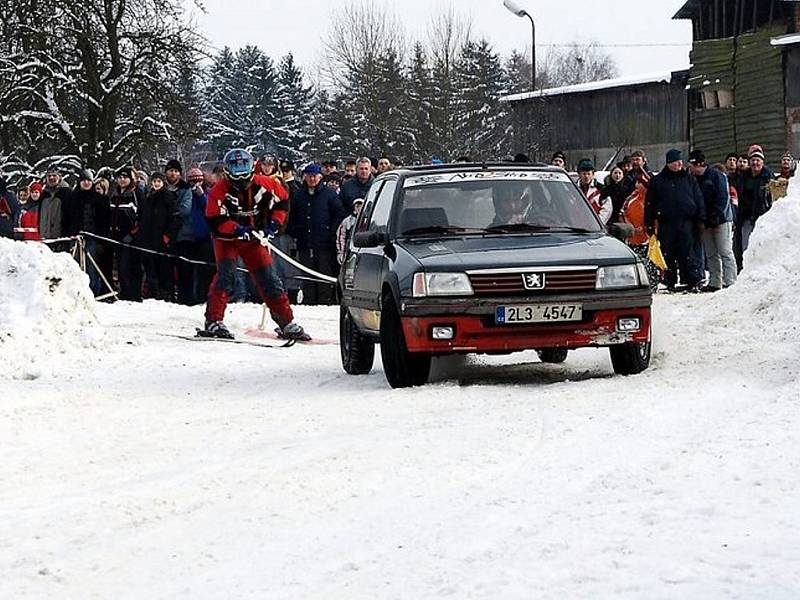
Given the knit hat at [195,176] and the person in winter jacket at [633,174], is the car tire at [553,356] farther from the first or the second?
the knit hat at [195,176]

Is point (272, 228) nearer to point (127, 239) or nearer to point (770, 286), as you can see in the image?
point (770, 286)

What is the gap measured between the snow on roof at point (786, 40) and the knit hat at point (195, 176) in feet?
91.3

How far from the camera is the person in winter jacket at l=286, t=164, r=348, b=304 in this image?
64.7 ft

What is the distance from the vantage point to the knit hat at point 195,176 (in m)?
20.0

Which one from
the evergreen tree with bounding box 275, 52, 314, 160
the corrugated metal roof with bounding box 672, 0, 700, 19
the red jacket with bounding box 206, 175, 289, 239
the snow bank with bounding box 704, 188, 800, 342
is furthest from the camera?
the evergreen tree with bounding box 275, 52, 314, 160

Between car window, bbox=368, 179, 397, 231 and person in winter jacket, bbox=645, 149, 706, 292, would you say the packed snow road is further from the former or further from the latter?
person in winter jacket, bbox=645, 149, 706, 292

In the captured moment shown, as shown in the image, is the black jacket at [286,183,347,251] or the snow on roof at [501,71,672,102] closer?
the black jacket at [286,183,347,251]

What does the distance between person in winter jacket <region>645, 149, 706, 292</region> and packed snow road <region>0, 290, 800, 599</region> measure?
787 cm

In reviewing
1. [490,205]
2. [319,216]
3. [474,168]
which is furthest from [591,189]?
[490,205]

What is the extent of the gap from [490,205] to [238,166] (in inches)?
149

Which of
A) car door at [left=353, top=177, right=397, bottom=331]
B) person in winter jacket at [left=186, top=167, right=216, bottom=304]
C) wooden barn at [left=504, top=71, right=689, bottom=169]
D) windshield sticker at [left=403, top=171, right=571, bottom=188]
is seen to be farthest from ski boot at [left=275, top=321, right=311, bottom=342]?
wooden barn at [left=504, top=71, right=689, bottom=169]

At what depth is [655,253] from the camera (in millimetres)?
18703

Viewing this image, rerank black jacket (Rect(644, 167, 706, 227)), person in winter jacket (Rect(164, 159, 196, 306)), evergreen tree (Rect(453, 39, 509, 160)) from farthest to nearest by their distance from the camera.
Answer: evergreen tree (Rect(453, 39, 509, 160)) → person in winter jacket (Rect(164, 159, 196, 306)) → black jacket (Rect(644, 167, 706, 227))

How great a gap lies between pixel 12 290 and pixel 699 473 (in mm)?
7678
